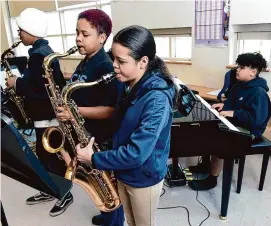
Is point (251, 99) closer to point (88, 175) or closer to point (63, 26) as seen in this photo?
point (88, 175)

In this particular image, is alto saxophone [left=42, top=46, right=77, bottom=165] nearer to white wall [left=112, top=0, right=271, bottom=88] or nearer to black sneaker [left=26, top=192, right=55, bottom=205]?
black sneaker [left=26, top=192, right=55, bottom=205]

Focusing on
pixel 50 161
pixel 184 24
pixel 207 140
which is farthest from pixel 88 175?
pixel 184 24

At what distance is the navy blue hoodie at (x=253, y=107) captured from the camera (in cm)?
195

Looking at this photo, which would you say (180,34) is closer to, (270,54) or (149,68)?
(270,54)

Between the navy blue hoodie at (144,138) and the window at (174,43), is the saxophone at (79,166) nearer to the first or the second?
the navy blue hoodie at (144,138)

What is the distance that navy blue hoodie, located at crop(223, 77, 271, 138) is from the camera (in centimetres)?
195

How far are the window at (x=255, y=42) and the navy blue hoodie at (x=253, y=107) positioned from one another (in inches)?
36.8

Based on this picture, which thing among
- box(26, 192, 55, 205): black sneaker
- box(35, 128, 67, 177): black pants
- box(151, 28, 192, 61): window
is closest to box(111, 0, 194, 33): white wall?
box(151, 28, 192, 61): window

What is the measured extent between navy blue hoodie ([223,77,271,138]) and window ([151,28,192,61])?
1.56 metres

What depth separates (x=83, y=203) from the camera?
2.30 m

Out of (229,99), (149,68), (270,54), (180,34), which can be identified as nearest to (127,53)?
(149,68)

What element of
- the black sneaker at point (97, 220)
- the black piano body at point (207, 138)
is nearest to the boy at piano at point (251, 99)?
the black piano body at point (207, 138)

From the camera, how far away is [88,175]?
1.60 m

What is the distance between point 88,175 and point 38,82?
758 mm
